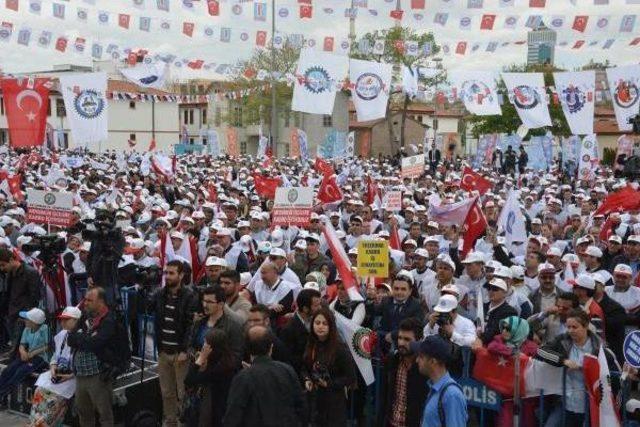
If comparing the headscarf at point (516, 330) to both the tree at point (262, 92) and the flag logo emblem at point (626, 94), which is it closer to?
the flag logo emblem at point (626, 94)

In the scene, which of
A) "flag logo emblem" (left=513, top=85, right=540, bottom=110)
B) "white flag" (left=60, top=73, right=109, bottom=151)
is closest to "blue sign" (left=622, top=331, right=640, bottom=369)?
"white flag" (left=60, top=73, right=109, bottom=151)

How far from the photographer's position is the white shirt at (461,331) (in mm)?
6059

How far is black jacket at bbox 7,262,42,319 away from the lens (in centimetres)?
861

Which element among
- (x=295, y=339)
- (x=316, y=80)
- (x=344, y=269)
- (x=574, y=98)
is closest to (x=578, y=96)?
(x=574, y=98)

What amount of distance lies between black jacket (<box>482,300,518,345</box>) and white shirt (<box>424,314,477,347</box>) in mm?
127

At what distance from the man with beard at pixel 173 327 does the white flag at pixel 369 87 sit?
14.0m

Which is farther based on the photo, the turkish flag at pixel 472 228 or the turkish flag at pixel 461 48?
the turkish flag at pixel 461 48

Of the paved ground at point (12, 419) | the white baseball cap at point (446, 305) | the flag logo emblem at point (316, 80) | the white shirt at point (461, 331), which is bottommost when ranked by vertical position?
the paved ground at point (12, 419)

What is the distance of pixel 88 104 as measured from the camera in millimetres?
16281

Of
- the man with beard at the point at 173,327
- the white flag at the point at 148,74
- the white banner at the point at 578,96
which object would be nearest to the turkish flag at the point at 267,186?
the white flag at the point at 148,74

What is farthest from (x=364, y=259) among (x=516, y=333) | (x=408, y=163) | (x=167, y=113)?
(x=167, y=113)

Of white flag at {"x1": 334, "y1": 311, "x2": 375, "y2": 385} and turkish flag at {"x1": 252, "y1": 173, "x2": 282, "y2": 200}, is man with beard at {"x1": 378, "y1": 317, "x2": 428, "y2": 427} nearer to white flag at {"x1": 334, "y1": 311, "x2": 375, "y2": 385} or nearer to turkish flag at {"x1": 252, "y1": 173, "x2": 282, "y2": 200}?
white flag at {"x1": 334, "y1": 311, "x2": 375, "y2": 385}

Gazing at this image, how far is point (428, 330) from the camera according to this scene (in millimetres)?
6480

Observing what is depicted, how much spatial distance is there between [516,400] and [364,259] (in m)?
2.22
